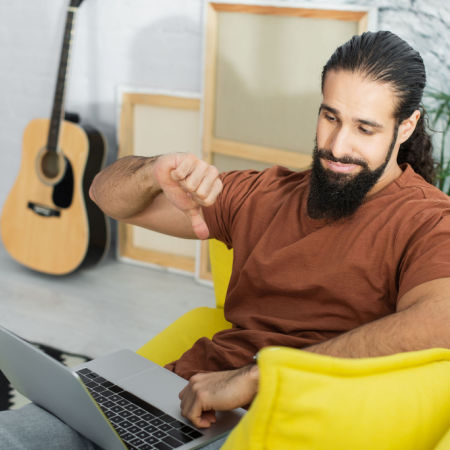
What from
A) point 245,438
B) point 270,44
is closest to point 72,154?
point 270,44

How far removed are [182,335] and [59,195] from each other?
5.62ft

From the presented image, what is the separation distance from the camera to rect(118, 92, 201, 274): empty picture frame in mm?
3289

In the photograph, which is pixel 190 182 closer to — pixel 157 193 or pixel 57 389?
pixel 157 193

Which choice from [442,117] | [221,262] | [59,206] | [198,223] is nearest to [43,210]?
[59,206]

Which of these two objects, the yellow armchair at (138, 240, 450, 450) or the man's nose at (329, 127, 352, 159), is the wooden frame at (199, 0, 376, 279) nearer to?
the man's nose at (329, 127, 352, 159)

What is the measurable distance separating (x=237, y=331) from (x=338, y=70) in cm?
58

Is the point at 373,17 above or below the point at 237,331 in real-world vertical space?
above

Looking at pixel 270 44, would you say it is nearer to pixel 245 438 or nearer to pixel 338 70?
pixel 338 70

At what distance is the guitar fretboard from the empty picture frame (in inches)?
12.6

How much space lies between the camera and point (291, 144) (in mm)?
2947

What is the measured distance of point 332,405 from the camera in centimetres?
79

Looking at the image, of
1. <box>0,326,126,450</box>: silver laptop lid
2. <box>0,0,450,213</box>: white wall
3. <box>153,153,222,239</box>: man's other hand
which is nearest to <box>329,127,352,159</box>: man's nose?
<box>153,153,222,239</box>: man's other hand

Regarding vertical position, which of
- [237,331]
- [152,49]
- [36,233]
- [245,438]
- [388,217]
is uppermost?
[152,49]

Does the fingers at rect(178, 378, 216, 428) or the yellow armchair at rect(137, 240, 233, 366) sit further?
the yellow armchair at rect(137, 240, 233, 366)
